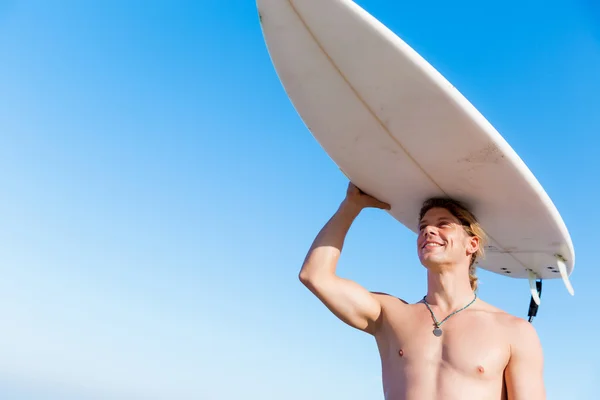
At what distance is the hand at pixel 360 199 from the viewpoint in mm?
3717

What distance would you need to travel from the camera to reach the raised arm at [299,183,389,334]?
10.7ft

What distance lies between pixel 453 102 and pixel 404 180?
814 mm

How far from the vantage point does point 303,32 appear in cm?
295

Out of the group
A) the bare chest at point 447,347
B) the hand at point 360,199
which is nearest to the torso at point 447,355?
the bare chest at point 447,347

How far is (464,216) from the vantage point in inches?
135

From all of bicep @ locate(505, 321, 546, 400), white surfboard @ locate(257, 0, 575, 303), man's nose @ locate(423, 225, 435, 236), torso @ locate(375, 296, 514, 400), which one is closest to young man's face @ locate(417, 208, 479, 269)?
man's nose @ locate(423, 225, 435, 236)

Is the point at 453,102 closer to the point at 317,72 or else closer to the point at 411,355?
the point at 317,72

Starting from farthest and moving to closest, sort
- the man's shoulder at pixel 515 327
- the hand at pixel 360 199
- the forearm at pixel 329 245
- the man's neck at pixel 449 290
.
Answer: the hand at pixel 360 199
the forearm at pixel 329 245
the man's neck at pixel 449 290
the man's shoulder at pixel 515 327

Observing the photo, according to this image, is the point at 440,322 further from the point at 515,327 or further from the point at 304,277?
the point at 304,277

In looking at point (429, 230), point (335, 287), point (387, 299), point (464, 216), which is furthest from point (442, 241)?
point (335, 287)

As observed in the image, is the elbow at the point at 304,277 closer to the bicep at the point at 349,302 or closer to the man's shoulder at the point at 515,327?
the bicep at the point at 349,302

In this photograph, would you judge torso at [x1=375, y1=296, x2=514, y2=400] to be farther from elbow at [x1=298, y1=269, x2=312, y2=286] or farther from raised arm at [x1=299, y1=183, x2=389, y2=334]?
elbow at [x1=298, y1=269, x2=312, y2=286]

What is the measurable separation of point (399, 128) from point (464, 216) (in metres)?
0.73

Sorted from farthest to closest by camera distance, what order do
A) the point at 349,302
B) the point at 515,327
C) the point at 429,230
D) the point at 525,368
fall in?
1. the point at 429,230
2. the point at 349,302
3. the point at 515,327
4. the point at 525,368
